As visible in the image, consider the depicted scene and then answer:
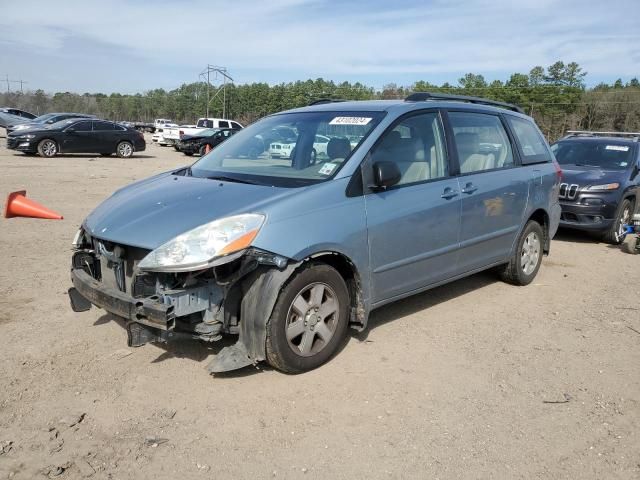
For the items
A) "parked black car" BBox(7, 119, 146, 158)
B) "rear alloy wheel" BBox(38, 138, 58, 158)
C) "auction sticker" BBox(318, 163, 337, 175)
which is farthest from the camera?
"rear alloy wheel" BBox(38, 138, 58, 158)

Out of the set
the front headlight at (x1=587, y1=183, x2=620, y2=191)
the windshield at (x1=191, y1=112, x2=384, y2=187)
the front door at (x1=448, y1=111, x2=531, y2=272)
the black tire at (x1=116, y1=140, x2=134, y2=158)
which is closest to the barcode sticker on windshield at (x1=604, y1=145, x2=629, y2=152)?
the front headlight at (x1=587, y1=183, x2=620, y2=191)

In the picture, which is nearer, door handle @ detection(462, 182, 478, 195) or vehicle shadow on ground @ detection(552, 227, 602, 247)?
door handle @ detection(462, 182, 478, 195)

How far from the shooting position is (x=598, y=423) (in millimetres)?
3355

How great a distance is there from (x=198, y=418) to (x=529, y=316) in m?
3.31

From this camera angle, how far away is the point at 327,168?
4094 millimetres

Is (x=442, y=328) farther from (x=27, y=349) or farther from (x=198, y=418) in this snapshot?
(x=27, y=349)

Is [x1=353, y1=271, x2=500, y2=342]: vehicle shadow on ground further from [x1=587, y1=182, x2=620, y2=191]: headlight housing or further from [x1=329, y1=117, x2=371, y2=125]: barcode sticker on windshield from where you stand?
[x1=587, y1=182, x2=620, y2=191]: headlight housing

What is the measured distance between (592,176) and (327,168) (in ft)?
20.4

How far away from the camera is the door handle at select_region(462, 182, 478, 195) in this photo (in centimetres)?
486

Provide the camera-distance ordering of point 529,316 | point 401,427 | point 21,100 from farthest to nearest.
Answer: point 21,100
point 529,316
point 401,427

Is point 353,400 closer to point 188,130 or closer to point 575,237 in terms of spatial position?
point 575,237

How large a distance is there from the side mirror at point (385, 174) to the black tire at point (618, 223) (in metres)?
5.95

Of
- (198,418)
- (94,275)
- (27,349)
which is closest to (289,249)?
(198,418)

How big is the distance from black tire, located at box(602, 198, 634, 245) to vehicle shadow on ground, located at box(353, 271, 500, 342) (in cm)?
338
